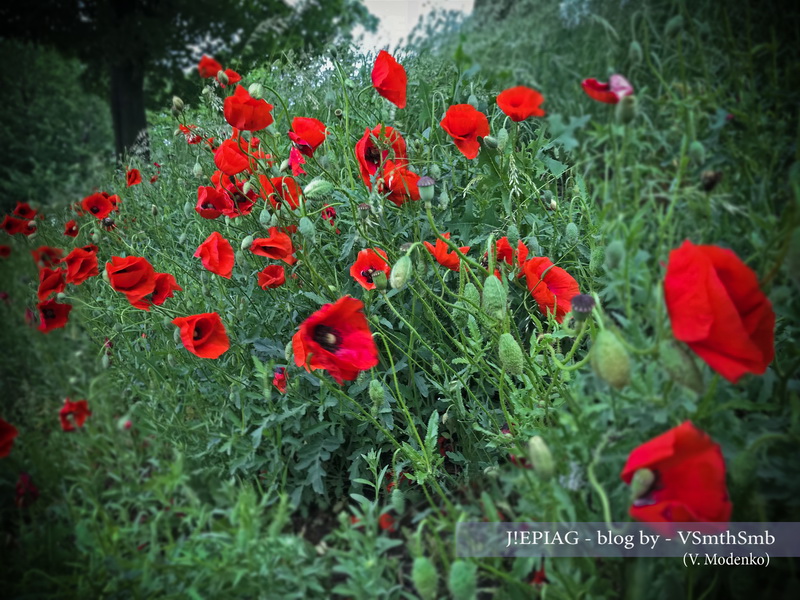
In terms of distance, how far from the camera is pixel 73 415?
903 millimetres

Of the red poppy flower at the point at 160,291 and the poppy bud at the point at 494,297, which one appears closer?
the poppy bud at the point at 494,297

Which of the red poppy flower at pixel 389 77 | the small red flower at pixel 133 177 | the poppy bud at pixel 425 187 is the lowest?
the poppy bud at pixel 425 187

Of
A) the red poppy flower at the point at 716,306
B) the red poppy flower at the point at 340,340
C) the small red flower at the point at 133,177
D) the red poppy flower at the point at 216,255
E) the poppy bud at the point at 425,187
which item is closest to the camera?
the red poppy flower at the point at 716,306

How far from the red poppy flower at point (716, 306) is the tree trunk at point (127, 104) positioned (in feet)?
4.44

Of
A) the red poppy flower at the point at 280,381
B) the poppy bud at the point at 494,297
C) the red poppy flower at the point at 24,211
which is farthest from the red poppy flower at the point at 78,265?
the poppy bud at the point at 494,297

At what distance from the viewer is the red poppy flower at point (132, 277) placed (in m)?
1.43

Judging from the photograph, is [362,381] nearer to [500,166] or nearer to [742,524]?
[500,166]

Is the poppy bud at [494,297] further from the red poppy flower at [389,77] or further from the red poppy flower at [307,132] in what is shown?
the red poppy flower at [307,132]

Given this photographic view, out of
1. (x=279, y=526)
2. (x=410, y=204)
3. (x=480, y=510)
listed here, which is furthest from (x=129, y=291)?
(x=480, y=510)

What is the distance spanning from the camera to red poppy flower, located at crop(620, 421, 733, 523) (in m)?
0.67

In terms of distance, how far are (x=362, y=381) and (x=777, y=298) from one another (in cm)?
100

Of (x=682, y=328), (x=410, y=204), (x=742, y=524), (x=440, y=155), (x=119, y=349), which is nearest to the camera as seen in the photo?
(x=682, y=328)

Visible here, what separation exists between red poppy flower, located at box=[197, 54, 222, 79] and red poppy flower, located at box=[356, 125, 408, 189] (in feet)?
1.52

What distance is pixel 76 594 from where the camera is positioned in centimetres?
84
